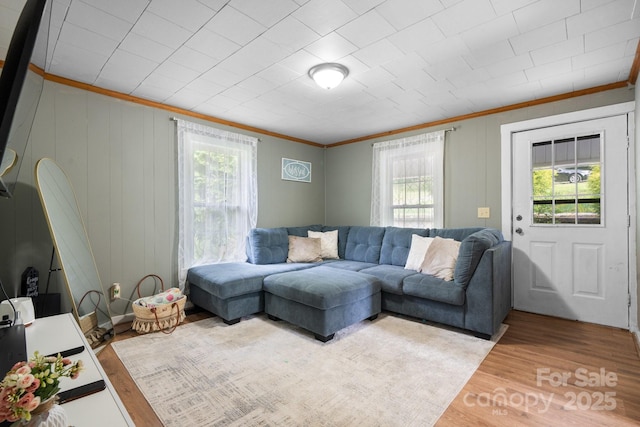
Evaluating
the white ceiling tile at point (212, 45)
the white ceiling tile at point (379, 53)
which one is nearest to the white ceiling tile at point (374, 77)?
the white ceiling tile at point (379, 53)

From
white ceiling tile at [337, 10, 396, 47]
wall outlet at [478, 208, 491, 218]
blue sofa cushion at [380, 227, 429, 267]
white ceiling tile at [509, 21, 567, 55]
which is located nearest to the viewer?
white ceiling tile at [337, 10, 396, 47]

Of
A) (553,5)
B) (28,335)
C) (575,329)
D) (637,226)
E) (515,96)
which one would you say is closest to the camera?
(28,335)

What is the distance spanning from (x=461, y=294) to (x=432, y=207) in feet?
5.02

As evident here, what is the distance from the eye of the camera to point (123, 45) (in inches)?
85.1

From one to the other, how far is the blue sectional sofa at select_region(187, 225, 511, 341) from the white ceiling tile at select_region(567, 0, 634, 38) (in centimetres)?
166

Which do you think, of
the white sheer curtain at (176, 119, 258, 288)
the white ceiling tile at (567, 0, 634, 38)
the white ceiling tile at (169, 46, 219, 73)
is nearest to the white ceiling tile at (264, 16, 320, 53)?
the white ceiling tile at (169, 46, 219, 73)

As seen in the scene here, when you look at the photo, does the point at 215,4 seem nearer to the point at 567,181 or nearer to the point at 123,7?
the point at 123,7

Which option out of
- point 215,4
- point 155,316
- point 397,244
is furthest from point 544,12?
point 155,316

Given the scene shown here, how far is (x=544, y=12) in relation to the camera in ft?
5.99

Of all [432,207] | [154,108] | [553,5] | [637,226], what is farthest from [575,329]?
[154,108]

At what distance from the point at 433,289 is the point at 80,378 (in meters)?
2.67

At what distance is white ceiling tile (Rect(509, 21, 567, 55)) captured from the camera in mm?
1986

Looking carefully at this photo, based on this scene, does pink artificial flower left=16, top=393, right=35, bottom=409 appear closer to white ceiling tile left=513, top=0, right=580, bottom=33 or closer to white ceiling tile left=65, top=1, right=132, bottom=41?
white ceiling tile left=65, top=1, right=132, bottom=41

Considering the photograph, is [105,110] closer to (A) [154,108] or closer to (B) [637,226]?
(A) [154,108]
